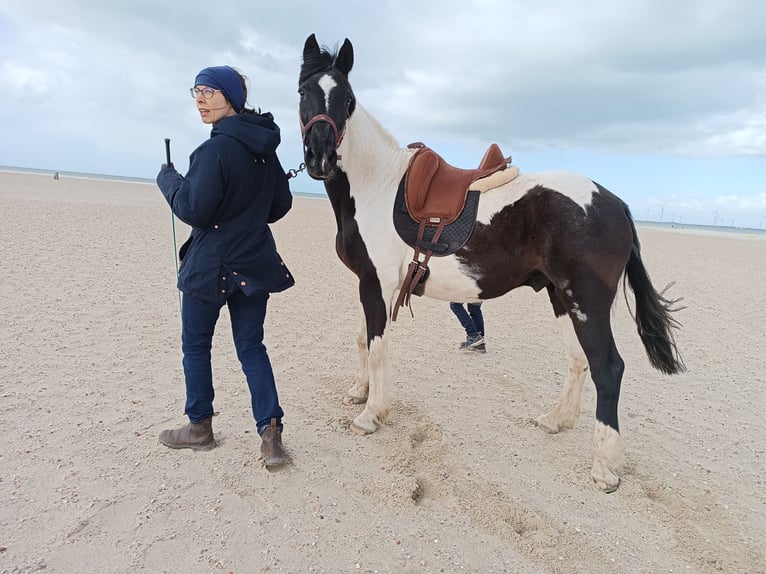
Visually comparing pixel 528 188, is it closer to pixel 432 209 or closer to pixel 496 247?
pixel 496 247

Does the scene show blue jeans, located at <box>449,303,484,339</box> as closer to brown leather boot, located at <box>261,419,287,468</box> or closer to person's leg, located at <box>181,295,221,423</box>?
brown leather boot, located at <box>261,419,287,468</box>

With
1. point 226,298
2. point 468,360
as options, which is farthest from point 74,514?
point 468,360

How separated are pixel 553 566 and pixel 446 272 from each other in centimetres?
183

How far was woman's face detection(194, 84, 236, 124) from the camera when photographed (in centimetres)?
253

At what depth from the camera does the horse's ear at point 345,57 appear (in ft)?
10.0

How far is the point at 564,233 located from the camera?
9.84ft

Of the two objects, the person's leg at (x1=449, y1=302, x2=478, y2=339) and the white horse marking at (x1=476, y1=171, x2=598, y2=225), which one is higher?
the white horse marking at (x1=476, y1=171, x2=598, y2=225)

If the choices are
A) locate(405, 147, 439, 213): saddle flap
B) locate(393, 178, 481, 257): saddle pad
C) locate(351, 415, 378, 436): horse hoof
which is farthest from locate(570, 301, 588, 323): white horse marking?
locate(351, 415, 378, 436): horse hoof

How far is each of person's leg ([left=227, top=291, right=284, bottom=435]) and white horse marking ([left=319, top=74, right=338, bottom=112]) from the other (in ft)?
4.22

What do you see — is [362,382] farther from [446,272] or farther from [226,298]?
[226,298]

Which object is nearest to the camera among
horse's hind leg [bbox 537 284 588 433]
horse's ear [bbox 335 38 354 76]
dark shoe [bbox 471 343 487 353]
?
horse's ear [bbox 335 38 354 76]

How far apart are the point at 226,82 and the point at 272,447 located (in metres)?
2.17

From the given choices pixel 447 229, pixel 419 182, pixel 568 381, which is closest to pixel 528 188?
pixel 447 229

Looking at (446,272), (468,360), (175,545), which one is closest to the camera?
(175,545)
